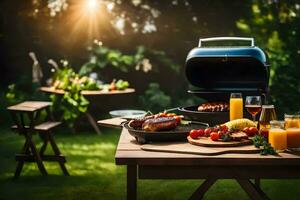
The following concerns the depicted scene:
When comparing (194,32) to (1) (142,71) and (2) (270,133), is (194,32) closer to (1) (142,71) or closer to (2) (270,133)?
(1) (142,71)

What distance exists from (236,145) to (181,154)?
348 mm

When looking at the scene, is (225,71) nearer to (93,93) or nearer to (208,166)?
(208,166)

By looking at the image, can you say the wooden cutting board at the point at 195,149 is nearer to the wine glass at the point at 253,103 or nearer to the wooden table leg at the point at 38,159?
the wine glass at the point at 253,103

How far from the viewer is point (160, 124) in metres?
3.04

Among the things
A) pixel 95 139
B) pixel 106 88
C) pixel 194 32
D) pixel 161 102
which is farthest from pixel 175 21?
pixel 95 139

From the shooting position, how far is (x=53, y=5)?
532 inches

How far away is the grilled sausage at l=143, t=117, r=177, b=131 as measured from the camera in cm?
302

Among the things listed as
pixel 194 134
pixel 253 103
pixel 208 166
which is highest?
pixel 253 103

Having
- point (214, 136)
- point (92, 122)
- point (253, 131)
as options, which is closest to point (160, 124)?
point (214, 136)

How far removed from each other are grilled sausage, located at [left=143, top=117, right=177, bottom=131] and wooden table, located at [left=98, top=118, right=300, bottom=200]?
1.05ft

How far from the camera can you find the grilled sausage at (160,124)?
3.02 m

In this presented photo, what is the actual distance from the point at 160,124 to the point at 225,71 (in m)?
1.67

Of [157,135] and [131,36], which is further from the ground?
[131,36]

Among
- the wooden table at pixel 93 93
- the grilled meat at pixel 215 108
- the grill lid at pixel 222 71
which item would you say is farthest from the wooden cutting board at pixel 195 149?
the wooden table at pixel 93 93
